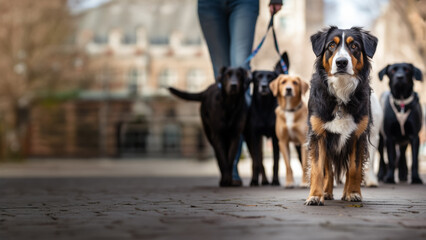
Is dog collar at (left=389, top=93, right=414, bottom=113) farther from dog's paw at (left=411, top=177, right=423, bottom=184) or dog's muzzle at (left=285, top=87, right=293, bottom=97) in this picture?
dog's muzzle at (left=285, top=87, right=293, bottom=97)

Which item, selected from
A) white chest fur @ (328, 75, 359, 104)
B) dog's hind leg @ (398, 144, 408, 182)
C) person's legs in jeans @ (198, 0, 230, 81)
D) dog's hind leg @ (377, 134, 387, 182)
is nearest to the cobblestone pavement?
white chest fur @ (328, 75, 359, 104)

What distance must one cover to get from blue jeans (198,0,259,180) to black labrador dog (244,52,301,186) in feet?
0.90

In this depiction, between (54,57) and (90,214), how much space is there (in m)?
30.2

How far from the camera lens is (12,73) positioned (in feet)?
106

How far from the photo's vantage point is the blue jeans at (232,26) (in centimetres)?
888

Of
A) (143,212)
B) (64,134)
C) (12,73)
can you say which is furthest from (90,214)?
(64,134)

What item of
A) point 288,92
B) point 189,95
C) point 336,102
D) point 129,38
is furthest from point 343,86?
point 129,38

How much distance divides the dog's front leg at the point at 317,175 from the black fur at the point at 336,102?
0.05 meters

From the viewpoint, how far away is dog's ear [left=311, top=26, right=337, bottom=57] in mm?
5863

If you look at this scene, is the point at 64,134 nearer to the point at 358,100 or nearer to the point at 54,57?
the point at 54,57

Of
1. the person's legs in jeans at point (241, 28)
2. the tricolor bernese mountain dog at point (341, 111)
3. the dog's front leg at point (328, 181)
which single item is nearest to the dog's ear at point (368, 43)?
the tricolor bernese mountain dog at point (341, 111)

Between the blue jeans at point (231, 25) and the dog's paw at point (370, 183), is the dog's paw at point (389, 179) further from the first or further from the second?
the blue jeans at point (231, 25)

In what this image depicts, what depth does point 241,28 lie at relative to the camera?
8883 mm

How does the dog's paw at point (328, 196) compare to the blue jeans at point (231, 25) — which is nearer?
the dog's paw at point (328, 196)
